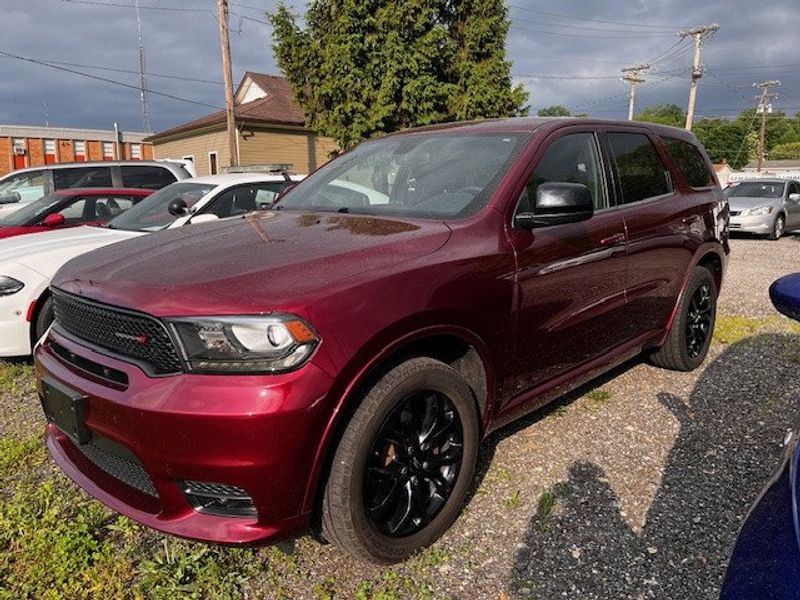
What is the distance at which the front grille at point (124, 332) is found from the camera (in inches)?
79.9

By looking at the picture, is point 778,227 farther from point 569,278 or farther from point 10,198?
point 10,198

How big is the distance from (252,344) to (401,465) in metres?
0.81

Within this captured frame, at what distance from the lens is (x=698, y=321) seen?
14.9 ft

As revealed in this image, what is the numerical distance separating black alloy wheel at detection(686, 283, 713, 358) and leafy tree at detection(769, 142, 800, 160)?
95717 millimetres

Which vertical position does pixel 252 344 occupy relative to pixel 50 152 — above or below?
below

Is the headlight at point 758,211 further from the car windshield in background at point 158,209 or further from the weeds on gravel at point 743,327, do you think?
the car windshield in background at point 158,209

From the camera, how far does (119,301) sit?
215cm

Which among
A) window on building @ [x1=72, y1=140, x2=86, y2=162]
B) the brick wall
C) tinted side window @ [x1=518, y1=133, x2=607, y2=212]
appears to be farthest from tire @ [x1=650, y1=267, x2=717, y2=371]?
window on building @ [x1=72, y1=140, x2=86, y2=162]

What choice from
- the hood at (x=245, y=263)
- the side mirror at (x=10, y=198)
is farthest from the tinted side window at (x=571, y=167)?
the side mirror at (x=10, y=198)

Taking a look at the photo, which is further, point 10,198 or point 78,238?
point 10,198

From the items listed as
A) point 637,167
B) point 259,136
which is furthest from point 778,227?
point 259,136

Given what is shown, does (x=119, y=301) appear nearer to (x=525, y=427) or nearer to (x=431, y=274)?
(x=431, y=274)

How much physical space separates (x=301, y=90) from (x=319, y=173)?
15.9 meters

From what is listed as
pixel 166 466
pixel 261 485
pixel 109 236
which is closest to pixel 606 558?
pixel 261 485
